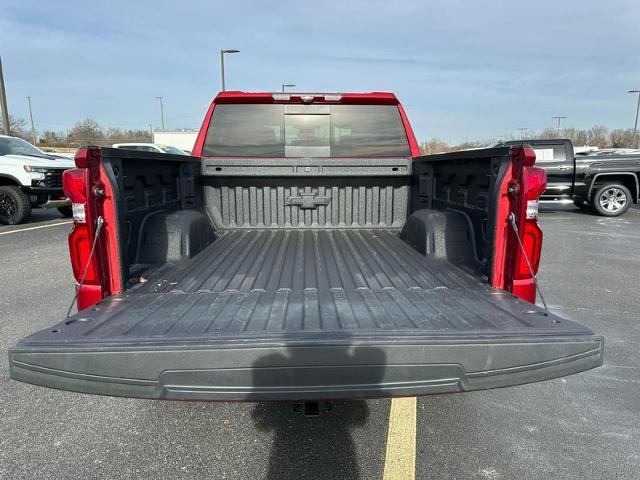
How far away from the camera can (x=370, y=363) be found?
1.72 meters

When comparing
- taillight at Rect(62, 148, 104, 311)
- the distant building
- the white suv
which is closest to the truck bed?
taillight at Rect(62, 148, 104, 311)

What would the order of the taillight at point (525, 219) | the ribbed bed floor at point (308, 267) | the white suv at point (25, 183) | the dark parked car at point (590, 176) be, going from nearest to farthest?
1. the taillight at point (525, 219)
2. the ribbed bed floor at point (308, 267)
3. the white suv at point (25, 183)
4. the dark parked car at point (590, 176)

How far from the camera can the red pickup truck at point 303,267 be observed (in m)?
1.72

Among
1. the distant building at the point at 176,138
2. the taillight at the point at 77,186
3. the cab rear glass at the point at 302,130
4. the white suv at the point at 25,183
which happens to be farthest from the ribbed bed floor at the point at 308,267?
the distant building at the point at 176,138

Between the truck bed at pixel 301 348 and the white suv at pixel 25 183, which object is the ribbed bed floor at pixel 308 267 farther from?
the white suv at pixel 25 183

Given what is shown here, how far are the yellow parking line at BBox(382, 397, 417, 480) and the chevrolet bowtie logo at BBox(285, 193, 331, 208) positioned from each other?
2106 millimetres

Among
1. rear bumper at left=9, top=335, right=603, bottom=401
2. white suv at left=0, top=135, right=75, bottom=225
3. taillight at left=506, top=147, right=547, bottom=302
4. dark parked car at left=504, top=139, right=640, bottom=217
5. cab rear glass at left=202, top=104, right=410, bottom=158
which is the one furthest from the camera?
dark parked car at left=504, top=139, right=640, bottom=217

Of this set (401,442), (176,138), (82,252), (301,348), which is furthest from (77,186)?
(176,138)

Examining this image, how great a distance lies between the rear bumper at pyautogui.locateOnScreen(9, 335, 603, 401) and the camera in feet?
5.56

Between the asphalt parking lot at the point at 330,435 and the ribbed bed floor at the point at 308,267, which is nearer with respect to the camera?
the asphalt parking lot at the point at 330,435

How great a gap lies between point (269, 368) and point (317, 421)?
3.99ft

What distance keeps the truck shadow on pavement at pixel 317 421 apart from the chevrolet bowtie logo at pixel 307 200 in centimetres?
208

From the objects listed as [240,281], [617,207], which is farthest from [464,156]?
[617,207]

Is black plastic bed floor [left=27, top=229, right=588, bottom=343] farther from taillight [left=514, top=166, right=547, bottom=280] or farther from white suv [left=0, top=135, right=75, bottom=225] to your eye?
white suv [left=0, top=135, right=75, bottom=225]
